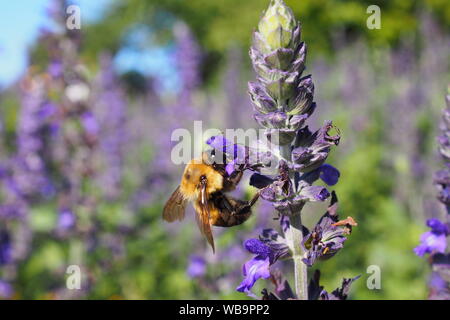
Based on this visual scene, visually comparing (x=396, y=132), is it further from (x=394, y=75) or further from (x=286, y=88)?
(x=286, y=88)

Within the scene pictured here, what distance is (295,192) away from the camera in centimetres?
183

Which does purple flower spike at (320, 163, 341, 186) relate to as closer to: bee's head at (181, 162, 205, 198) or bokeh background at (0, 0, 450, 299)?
bee's head at (181, 162, 205, 198)

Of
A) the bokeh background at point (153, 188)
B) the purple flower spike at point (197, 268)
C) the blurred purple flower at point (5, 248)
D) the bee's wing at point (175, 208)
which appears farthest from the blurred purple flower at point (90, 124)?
the bee's wing at point (175, 208)

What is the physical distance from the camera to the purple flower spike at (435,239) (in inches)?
83.3

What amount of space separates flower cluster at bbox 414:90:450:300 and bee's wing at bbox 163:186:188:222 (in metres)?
1.11

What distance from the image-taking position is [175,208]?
255 cm

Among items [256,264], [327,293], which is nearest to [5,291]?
[256,264]

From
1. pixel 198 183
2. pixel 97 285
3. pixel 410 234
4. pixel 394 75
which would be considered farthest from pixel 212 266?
pixel 394 75

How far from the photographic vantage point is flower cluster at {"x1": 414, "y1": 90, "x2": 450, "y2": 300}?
2.12 meters

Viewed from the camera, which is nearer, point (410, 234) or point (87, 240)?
point (87, 240)

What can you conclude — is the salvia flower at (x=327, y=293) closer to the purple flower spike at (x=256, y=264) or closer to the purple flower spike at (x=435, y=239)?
the purple flower spike at (x=256, y=264)

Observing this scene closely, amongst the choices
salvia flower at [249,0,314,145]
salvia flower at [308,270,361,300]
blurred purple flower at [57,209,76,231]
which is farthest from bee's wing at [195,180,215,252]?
blurred purple flower at [57,209,76,231]

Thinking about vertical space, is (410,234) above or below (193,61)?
below
